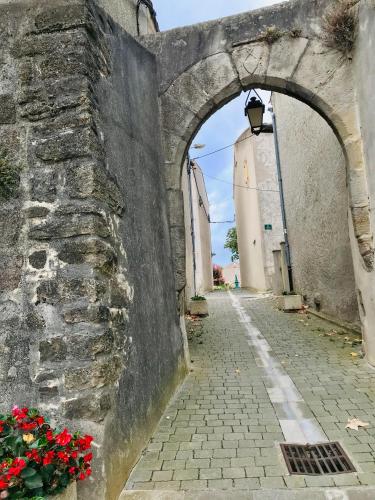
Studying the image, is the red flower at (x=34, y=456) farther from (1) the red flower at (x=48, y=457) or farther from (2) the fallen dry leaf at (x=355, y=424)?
(2) the fallen dry leaf at (x=355, y=424)

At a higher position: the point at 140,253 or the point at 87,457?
the point at 140,253

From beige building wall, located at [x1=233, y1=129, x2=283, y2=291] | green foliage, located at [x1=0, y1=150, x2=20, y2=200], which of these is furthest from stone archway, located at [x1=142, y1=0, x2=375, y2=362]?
beige building wall, located at [x1=233, y1=129, x2=283, y2=291]

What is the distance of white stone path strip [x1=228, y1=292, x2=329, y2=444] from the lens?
2.76 meters

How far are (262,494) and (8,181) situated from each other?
2.30m

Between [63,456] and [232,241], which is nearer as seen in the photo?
[63,456]

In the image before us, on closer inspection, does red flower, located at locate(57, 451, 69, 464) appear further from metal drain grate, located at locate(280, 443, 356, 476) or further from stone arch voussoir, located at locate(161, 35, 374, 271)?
stone arch voussoir, located at locate(161, 35, 374, 271)

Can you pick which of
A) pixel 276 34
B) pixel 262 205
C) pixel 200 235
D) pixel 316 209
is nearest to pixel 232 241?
pixel 200 235

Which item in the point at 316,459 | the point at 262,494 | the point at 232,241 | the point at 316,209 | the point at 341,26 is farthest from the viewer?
the point at 232,241

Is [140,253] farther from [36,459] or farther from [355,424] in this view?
[355,424]

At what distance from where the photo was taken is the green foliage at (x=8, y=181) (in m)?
2.43

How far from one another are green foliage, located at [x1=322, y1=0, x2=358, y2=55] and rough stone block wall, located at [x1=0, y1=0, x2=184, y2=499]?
2589mm

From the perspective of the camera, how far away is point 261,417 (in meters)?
3.12

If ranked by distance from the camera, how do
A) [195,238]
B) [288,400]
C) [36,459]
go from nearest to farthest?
[36,459] → [288,400] → [195,238]

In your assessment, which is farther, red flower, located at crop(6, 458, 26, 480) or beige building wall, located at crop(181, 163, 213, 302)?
beige building wall, located at crop(181, 163, 213, 302)
